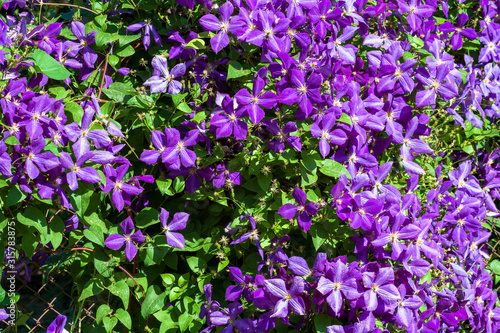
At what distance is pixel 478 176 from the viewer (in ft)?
7.60

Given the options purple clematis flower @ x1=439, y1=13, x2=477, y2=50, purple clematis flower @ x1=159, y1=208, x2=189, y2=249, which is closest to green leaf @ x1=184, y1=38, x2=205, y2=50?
purple clematis flower @ x1=159, y1=208, x2=189, y2=249

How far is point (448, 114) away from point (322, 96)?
0.73m

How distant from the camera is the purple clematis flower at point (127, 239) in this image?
1579 millimetres

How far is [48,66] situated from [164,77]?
14.5 inches

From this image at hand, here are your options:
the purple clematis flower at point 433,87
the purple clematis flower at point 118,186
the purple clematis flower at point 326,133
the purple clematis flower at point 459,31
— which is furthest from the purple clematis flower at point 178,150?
the purple clematis flower at point 459,31

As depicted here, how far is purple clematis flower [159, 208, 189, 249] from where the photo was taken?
1.59 m

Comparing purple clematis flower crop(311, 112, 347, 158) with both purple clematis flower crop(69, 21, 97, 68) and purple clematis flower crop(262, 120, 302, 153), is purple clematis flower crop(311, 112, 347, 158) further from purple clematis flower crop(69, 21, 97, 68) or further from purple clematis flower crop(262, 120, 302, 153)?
purple clematis flower crop(69, 21, 97, 68)

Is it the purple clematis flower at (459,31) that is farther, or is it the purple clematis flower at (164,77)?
the purple clematis flower at (459,31)

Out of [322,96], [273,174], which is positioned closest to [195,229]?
[273,174]

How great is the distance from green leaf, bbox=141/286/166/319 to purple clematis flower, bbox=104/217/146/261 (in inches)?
6.6

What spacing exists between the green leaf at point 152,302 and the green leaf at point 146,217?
22cm

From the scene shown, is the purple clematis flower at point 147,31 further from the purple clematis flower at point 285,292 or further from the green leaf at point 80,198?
the purple clematis flower at point 285,292

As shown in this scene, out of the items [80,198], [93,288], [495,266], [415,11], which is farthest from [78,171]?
[495,266]

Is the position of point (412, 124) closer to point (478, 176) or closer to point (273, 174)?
point (273, 174)
